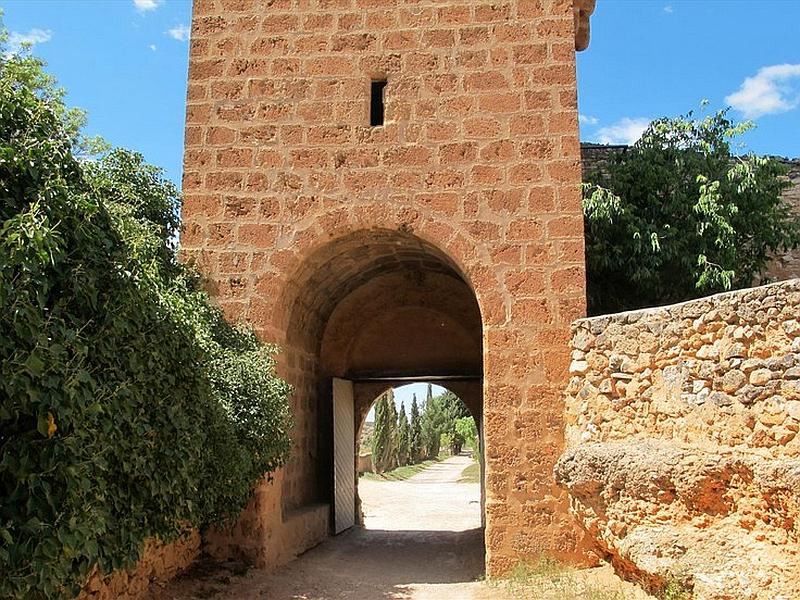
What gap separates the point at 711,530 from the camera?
4793mm

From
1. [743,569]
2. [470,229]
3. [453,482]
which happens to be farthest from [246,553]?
[453,482]

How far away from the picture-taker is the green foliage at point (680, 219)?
873 cm

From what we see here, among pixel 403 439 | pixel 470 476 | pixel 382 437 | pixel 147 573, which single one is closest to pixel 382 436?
pixel 382 437

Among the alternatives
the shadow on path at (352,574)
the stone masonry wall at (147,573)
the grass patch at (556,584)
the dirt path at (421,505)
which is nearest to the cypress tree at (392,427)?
the dirt path at (421,505)

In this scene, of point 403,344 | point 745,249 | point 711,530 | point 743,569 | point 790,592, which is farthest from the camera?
point 403,344

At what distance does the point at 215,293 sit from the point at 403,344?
3.92m

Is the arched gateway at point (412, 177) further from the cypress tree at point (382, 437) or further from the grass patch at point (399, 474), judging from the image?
the cypress tree at point (382, 437)

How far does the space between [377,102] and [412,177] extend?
2.97 ft

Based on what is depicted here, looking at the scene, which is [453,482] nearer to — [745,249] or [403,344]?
[403,344]

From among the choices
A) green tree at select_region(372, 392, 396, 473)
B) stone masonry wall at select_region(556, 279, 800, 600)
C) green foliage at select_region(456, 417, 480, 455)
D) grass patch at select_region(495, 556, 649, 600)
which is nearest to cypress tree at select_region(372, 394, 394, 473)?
green tree at select_region(372, 392, 396, 473)

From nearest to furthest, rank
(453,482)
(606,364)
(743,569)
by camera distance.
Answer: (743,569), (606,364), (453,482)

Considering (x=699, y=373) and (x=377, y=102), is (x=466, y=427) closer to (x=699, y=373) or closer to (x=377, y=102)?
(x=377, y=102)

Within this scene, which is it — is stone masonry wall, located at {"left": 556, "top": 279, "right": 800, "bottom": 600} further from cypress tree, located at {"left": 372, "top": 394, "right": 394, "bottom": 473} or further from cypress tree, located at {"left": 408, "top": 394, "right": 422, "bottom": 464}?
cypress tree, located at {"left": 408, "top": 394, "right": 422, "bottom": 464}

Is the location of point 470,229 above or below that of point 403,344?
above
